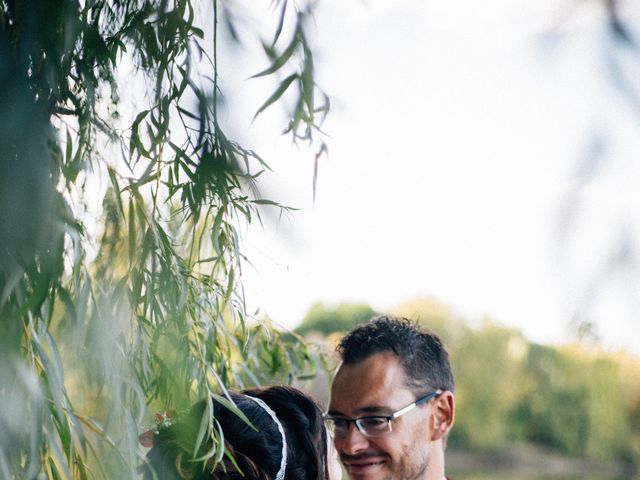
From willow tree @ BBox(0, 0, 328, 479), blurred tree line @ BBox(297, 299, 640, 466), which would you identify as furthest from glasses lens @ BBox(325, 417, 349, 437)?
blurred tree line @ BBox(297, 299, 640, 466)

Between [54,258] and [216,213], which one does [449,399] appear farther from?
[54,258]

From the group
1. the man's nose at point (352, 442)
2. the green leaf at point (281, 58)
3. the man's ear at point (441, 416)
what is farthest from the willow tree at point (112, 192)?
the man's ear at point (441, 416)

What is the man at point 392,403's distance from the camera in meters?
1.80

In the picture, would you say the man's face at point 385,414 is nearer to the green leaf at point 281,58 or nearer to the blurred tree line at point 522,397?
the green leaf at point 281,58

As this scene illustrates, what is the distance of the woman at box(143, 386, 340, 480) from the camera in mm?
1246

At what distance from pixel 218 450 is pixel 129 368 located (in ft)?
0.60

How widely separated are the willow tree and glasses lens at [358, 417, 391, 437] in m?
0.61

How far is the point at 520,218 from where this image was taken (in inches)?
21.1

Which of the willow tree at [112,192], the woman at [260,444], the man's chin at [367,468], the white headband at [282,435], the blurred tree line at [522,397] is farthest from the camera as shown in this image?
the blurred tree line at [522,397]

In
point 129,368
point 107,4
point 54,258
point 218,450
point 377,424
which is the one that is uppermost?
point 107,4

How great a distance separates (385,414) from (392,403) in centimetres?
3

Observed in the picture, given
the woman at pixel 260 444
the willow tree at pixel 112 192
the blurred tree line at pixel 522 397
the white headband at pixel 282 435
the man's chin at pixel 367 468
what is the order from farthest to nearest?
the blurred tree line at pixel 522 397 < the man's chin at pixel 367 468 < the white headband at pixel 282 435 < the woman at pixel 260 444 < the willow tree at pixel 112 192

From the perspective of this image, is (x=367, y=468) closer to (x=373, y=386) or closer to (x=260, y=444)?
(x=373, y=386)

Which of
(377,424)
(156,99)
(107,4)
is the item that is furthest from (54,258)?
(377,424)
